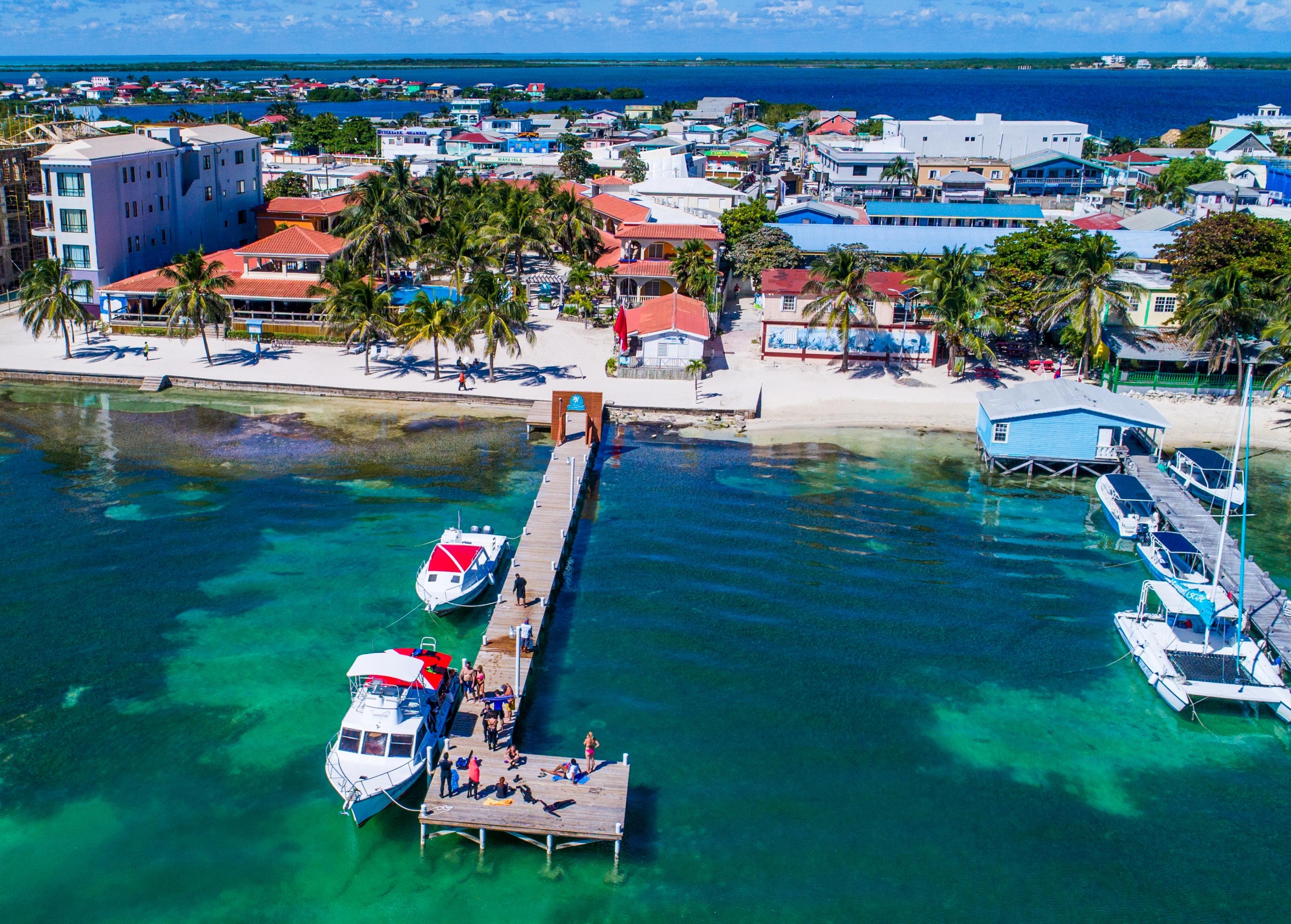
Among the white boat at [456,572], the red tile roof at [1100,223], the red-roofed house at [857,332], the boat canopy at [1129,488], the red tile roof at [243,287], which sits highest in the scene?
the red tile roof at [1100,223]

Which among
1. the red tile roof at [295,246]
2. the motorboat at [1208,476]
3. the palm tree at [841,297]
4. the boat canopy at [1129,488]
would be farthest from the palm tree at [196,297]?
the motorboat at [1208,476]

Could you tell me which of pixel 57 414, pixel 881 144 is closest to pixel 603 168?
pixel 881 144

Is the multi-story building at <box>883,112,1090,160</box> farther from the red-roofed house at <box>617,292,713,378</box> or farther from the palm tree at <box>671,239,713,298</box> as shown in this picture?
the red-roofed house at <box>617,292,713,378</box>

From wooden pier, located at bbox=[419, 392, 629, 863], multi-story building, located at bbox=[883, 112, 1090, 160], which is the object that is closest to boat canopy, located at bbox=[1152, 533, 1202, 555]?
wooden pier, located at bbox=[419, 392, 629, 863]

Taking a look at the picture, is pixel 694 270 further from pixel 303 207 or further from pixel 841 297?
pixel 303 207

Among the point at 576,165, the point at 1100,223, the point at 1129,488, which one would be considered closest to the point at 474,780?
the point at 1129,488

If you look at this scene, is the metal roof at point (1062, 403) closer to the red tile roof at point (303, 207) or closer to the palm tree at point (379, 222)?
the palm tree at point (379, 222)
